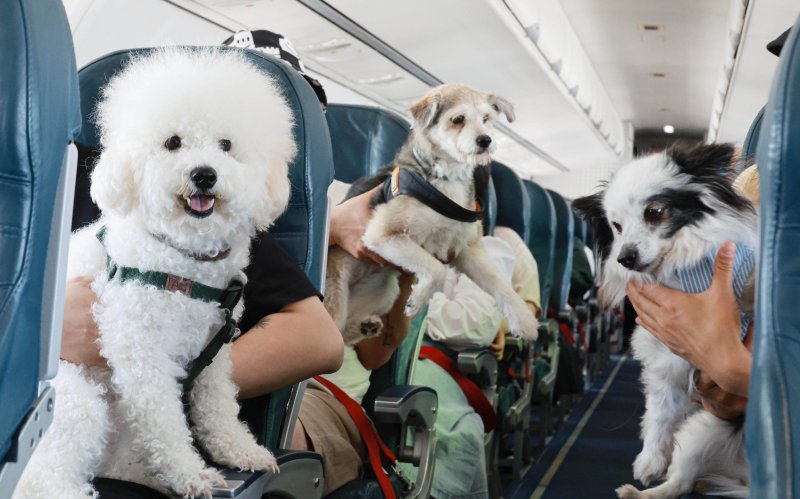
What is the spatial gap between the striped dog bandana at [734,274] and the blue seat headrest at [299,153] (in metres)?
0.88

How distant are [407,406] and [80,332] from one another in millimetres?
1041

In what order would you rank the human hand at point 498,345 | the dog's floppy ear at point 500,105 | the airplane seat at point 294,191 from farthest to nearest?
the human hand at point 498,345, the dog's floppy ear at point 500,105, the airplane seat at point 294,191

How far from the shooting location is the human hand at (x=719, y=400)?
192cm

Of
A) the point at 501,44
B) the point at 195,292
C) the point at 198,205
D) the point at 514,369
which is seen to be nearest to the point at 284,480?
the point at 195,292

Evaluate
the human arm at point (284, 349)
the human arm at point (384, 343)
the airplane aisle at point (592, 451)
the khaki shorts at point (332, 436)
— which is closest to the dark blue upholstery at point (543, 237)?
the airplane aisle at point (592, 451)

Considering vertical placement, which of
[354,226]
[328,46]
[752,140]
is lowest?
[354,226]

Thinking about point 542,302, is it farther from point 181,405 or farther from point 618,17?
point 618,17

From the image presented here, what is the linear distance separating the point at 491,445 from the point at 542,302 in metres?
1.16

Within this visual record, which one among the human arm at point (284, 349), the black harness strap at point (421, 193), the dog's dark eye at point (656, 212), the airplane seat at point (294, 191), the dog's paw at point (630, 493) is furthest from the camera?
the black harness strap at point (421, 193)

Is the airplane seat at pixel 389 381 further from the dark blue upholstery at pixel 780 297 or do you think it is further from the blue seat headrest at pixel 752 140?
the dark blue upholstery at pixel 780 297

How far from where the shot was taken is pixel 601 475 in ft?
15.2

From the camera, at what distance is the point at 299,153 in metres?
1.82

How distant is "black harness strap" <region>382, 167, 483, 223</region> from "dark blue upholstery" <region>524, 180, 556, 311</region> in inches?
76.8

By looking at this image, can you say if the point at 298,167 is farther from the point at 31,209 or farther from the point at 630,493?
the point at 630,493
